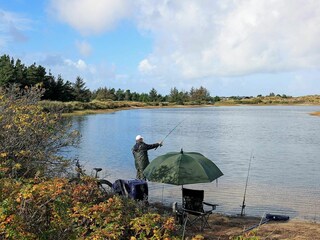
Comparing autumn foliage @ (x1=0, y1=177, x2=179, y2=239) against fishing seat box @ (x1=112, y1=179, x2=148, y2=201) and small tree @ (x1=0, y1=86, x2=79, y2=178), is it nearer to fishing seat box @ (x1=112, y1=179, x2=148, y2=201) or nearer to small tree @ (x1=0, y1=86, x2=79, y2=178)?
small tree @ (x1=0, y1=86, x2=79, y2=178)

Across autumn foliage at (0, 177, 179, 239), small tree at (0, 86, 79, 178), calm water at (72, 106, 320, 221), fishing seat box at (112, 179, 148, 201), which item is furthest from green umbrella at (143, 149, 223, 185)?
autumn foliage at (0, 177, 179, 239)

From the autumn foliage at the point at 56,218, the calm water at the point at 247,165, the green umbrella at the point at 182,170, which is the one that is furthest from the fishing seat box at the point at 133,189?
the autumn foliage at the point at 56,218

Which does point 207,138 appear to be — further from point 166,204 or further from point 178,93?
point 178,93

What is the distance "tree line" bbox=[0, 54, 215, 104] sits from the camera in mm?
60156

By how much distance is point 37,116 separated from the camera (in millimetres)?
7645

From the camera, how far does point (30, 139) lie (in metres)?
7.42

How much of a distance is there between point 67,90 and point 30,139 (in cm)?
7133

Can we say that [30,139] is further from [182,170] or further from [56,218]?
[56,218]

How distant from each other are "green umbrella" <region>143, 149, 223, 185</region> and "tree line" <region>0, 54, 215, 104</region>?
363 centimetres

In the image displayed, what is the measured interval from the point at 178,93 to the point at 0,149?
407 feet

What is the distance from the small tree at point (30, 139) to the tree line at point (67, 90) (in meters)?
1.97

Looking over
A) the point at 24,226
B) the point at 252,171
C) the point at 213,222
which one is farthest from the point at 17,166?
the point at 252,171

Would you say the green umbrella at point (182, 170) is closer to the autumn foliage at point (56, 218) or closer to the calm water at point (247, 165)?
the calm water at point (247, 165)

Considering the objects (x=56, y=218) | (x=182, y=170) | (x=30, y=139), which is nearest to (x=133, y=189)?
(x=182, y=170)
